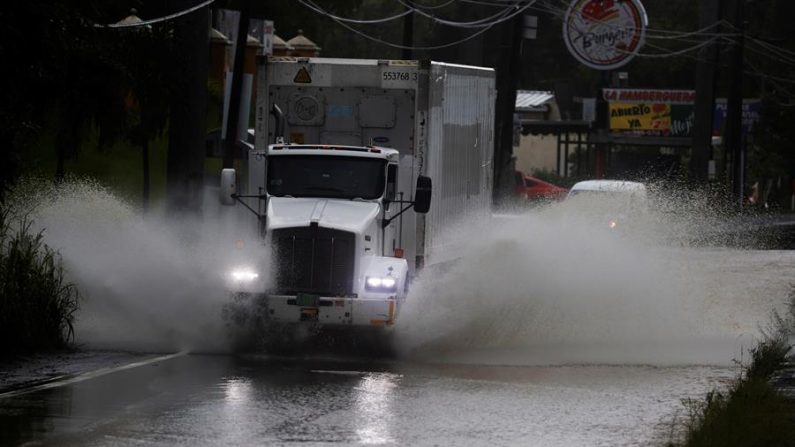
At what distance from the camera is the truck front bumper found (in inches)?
680

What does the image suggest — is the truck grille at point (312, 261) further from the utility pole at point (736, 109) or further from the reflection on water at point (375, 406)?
the utility pole at point (736, 109)

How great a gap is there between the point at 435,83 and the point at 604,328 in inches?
154

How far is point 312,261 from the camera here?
17516 millimetres

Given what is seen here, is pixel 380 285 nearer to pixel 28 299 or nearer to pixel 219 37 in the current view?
pixel 28 299

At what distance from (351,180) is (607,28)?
90.6 feet

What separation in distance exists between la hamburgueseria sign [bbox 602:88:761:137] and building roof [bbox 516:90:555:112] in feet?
38.1

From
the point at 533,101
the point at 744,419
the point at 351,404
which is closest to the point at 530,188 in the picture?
the point at 533,101

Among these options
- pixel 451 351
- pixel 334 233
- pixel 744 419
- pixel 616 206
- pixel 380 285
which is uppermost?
pixel 616 206

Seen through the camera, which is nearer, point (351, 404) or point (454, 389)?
point (351, 404)

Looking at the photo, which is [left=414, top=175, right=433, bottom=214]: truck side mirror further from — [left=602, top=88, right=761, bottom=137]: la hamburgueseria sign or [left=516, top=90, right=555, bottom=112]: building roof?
[left=516, top=90, right=555, bottom=112]: building roof

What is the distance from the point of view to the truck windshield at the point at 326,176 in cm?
1870

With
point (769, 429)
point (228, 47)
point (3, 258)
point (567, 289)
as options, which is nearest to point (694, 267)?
point (567, 289)

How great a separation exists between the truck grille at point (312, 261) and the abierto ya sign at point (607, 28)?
93.6 ft

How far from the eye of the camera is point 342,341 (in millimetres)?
18469
